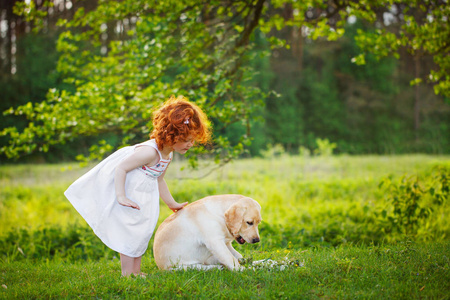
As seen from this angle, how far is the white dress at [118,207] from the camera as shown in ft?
11.0

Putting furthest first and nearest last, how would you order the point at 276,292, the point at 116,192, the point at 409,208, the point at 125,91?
1. the point at 125,91
2. the point at 409,208
3. the point at 116,192
4. the point at 276,292

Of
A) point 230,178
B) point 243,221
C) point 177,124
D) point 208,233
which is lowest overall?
point 230,178

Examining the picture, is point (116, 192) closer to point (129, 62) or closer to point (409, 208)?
point (129, 62)

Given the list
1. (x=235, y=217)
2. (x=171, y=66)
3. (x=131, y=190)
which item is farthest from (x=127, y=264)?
(x=171, y=66)

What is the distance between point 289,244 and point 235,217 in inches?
58.0

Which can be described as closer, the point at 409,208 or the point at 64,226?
the point at 409,208

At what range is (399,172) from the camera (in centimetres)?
1122

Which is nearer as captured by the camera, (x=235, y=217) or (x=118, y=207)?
(x=235, y=217)

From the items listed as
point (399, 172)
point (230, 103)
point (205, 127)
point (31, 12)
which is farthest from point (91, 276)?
point (399, 172)

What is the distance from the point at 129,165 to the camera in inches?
131

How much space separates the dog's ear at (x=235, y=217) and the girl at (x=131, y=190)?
704 millimetres

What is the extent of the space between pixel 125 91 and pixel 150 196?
2.80 m

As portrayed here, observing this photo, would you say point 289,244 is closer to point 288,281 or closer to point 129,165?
point 288,281

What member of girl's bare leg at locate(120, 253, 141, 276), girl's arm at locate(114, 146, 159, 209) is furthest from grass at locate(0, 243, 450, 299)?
girl's arm at locate(114, 146, 159, 209)
